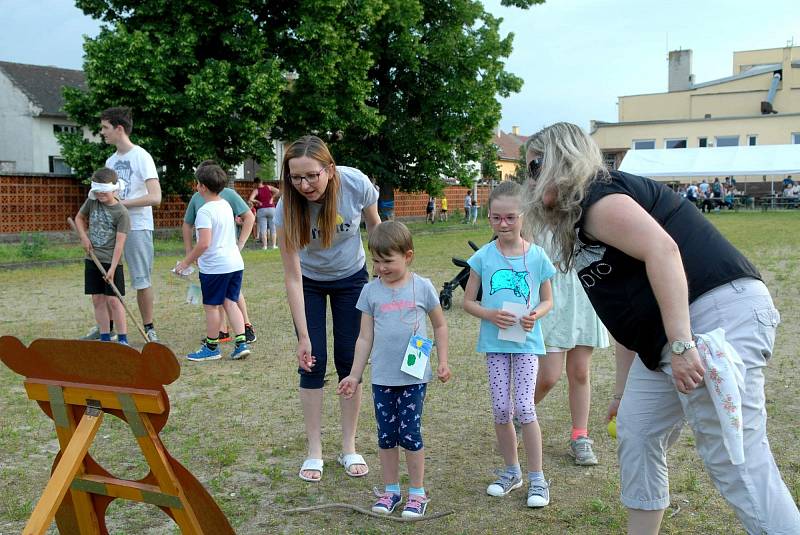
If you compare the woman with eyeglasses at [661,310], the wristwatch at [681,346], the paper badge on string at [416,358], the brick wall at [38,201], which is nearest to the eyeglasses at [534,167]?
the woman with eyeglasses at [661,310]

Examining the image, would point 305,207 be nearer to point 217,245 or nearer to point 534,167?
point 534,167

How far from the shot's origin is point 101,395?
2.74 metres

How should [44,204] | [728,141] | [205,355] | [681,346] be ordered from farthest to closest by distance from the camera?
[728,141]
[44,204]
[205,355]
[681,346]

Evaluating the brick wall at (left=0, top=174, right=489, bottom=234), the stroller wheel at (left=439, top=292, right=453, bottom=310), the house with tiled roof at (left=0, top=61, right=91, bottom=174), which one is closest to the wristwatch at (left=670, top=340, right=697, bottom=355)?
the stroller wheel at (left=439, top=292, right=453, bottom=310)

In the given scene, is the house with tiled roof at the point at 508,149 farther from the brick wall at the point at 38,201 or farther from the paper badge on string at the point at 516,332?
the paper badge on string at the point at 516,332

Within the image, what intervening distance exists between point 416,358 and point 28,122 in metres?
42.0

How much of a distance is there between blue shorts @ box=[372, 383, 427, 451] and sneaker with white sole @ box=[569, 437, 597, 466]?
3.72 ft

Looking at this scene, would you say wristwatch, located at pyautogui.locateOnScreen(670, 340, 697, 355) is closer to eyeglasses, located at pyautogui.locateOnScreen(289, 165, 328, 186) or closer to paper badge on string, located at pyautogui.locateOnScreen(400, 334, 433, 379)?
paper badge on string, located at pyautogui.locateOnScreen(400, 334, 433, 379)

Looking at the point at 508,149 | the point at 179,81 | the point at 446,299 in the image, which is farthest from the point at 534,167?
the point at 508,149

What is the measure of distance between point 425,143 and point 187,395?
23665mm

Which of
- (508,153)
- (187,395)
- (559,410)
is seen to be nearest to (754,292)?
(559,410)

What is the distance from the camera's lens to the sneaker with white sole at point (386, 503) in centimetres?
392

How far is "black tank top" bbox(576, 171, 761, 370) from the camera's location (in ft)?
8.84

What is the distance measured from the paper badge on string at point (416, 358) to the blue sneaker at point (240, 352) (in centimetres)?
401
